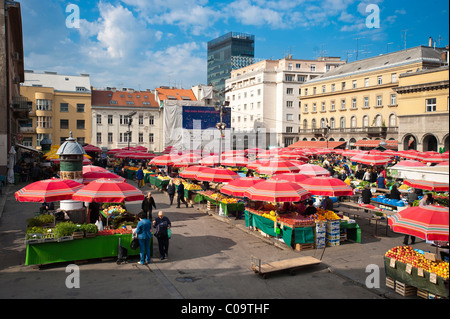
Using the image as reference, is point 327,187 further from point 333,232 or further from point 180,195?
point 180,195

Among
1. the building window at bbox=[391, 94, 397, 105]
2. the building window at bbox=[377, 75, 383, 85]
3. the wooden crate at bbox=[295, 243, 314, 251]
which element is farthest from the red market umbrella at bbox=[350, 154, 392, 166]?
the building window at bbox=[377, 75, 383, 85]

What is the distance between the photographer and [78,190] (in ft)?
38.9

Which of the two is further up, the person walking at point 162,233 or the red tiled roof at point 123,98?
the red tiled roof at point 123,98

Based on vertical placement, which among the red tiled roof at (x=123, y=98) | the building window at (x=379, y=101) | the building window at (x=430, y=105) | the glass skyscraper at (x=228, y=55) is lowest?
the building window at (x=430, y=105)

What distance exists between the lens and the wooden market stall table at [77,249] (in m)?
9.66

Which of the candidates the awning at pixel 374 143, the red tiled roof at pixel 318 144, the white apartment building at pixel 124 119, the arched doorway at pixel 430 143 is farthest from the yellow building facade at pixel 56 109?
the arched doorway at pixel 430 143

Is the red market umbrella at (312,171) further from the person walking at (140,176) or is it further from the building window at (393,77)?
the building window at (393,77)

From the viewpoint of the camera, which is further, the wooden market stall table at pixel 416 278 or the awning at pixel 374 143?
the awning at pixel 374 143

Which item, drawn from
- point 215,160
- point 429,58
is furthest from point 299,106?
point 215,160

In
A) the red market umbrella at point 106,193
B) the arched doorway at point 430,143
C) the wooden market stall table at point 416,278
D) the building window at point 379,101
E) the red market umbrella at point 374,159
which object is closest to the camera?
the wooden market stall table at point 416,278

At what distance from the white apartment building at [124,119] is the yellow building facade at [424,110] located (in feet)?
135

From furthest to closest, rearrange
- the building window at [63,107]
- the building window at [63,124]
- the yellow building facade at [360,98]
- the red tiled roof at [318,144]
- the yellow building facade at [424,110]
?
the red tiled roof at [318,144] < the building window at [63,107] < the building window at [63,124] < the yellow building facade at [360,98] < the yellow building facade at [424,110]
